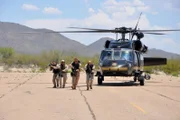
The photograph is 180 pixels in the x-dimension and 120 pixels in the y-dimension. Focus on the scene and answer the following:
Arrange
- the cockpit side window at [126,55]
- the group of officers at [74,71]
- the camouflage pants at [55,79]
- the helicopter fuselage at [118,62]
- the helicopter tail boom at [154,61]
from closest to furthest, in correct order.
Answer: the group of officers at [74,71]
the camouflage pants at [55,79]
the helicopter fuselage at [118,62]
the cockpit side window at [126,55]
the helicopter tail boom at [154,61]

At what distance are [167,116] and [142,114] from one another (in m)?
0.77

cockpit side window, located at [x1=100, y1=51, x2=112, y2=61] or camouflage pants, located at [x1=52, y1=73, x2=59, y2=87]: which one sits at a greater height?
cockpit side window, located at [x1=100, y1=51, x2=112, y2=61]

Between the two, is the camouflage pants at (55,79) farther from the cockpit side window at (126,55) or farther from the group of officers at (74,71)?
the cockpit side window at (126,55)

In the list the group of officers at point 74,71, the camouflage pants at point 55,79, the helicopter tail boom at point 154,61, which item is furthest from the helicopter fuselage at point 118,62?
the helicopter tail boom at point 154,61

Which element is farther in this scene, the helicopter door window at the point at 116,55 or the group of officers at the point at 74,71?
the helicopter door window at the point at 116,55

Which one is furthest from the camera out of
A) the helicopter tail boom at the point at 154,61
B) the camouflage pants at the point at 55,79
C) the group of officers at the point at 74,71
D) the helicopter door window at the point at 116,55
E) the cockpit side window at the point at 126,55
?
the helicopter tail boom at the point at 154,61

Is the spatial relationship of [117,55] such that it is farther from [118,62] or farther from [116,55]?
[118,62]

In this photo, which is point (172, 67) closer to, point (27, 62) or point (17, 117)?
point (27, 62)

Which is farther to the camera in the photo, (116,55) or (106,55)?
(106,55)

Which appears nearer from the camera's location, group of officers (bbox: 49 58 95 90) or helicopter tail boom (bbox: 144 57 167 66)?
group of officers (bbox: 49 58 95 90)

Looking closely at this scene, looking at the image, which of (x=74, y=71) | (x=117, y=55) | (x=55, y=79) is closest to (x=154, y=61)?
(x=117, y=55)

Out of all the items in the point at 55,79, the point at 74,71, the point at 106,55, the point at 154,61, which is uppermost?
the point at 106,55

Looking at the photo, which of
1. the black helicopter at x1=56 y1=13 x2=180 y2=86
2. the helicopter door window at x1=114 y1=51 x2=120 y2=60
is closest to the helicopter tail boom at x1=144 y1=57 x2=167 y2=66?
the black helicopter at x1=56 y1=13 x2=180 y2=86

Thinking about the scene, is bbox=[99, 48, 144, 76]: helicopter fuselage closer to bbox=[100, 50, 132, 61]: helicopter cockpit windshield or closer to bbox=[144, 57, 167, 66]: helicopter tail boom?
bbox=[100, 50, 132, 61]: helicopter cockpit windshield
